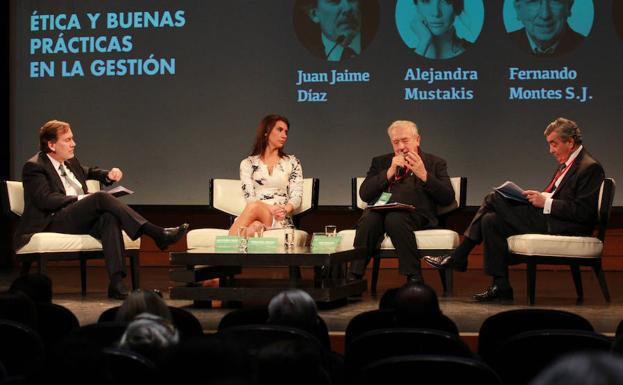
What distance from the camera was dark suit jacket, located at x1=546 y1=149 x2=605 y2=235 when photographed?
5.12 meters

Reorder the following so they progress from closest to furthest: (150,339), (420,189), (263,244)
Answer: (150,339), (263,244), (420,189)

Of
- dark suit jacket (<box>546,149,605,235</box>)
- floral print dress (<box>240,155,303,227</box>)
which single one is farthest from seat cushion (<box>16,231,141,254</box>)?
dark suit jacket (<box>546,149,605,235</box>)

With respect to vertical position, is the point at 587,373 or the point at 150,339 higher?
the point at 587,373

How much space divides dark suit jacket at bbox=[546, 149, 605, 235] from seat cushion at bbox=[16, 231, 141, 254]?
2.62 metres

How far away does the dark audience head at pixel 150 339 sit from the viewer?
6.53ft

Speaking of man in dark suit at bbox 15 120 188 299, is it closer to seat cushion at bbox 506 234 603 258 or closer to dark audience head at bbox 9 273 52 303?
dark audience head at bbox 9 273 52 303

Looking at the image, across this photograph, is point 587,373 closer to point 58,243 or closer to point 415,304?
point 415,304

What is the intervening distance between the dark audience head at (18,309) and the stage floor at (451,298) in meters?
1.35

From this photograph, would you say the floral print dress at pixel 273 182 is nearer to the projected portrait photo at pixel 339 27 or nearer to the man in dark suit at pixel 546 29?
the projected portrait photo at pixel 339 27

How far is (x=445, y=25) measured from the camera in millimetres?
7176

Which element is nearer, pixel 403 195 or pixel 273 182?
pixel 403 195

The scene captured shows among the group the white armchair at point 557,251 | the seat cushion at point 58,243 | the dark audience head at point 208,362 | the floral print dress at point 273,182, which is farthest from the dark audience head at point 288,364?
the floral print dress at point 273,182

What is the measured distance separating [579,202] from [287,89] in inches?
117

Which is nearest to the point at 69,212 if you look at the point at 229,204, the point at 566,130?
the point at 229,204
